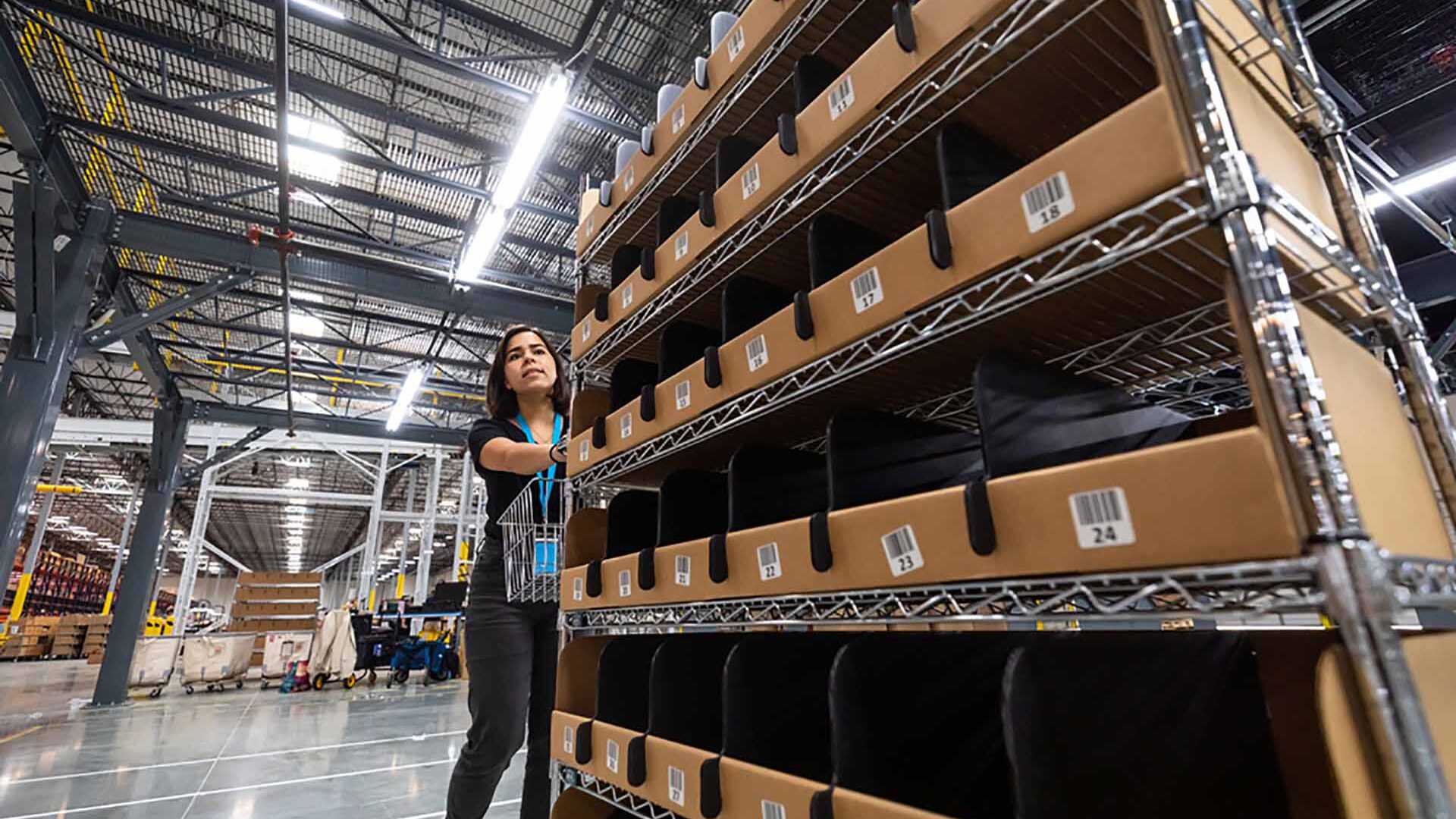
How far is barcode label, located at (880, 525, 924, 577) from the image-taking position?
99 centimetres

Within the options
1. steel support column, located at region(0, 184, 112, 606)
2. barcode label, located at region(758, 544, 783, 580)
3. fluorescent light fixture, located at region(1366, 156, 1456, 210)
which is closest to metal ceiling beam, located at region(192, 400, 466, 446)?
steel support column, located at region(0, 184, 112, 606)

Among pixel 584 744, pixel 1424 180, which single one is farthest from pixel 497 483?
pixel 1424 180

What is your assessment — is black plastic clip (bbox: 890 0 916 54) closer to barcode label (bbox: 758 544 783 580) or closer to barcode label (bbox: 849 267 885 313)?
barcode label (bbox: 849 267 885 313)

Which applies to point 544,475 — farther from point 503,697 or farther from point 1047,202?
point 1047,202

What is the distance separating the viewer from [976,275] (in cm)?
101

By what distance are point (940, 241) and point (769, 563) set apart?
0.66m

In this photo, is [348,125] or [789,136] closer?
[789,136]

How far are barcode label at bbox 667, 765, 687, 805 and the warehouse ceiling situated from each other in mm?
4145

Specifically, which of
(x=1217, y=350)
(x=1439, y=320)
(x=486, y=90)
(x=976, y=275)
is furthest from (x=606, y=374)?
(x=1439, y=320)

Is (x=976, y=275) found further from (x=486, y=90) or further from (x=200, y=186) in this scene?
(x=200, y=186)

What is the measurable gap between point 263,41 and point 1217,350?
20.4ft

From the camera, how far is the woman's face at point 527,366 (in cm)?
208

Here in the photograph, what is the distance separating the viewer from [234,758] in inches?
157

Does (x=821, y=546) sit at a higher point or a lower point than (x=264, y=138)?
lower
